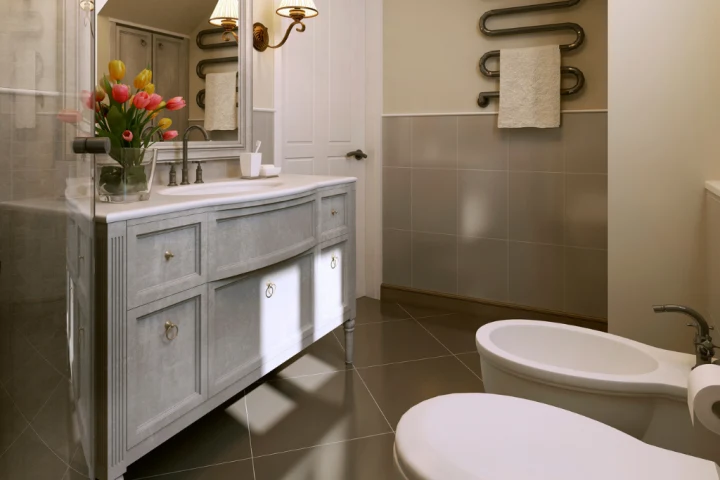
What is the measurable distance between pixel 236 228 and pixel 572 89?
80.7 inches

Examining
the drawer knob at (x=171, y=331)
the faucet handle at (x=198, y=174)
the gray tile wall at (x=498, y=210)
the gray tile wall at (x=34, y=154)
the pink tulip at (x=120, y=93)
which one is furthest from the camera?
the gray tile wall at (x=498, y=210)

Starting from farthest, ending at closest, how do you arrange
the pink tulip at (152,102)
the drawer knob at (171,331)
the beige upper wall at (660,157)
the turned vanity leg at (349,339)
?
1. the turned vanity leg at (349,339)
2. the beige upper wall at (660,157)
3. the pink tulip at (152,102)
4. the drawer knob at (171,331)

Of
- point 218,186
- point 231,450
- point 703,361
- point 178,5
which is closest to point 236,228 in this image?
point 218,186

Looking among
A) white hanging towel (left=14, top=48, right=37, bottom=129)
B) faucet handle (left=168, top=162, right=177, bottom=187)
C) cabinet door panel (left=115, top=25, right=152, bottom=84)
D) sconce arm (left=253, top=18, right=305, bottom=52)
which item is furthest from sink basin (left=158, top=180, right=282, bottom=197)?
white hanging towel (left=14, top=48, right=37, bottom=129)

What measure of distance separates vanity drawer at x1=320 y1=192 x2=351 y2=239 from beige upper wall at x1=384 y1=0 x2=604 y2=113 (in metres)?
1.24

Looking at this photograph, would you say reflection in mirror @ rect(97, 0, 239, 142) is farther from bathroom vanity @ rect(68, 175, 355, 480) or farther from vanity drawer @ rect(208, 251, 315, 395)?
vanity drawer @ rect(208, 251, 315, 395)

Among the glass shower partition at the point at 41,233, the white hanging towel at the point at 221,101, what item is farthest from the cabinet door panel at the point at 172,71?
the glass shower partition at the point at 41,233

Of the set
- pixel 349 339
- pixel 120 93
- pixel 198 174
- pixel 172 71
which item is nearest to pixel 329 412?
pixel 349 339

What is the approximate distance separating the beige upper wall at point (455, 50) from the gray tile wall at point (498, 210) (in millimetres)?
111

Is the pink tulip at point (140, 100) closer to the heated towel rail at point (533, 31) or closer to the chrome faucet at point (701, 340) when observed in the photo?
the chrome faucet at point (701, 340)

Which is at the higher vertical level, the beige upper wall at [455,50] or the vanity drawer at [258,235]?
the beige upper wall at [455,50]

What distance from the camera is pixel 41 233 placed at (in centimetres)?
75

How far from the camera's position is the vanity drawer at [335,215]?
231cm

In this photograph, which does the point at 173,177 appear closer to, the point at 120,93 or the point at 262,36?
the point at 120,93
